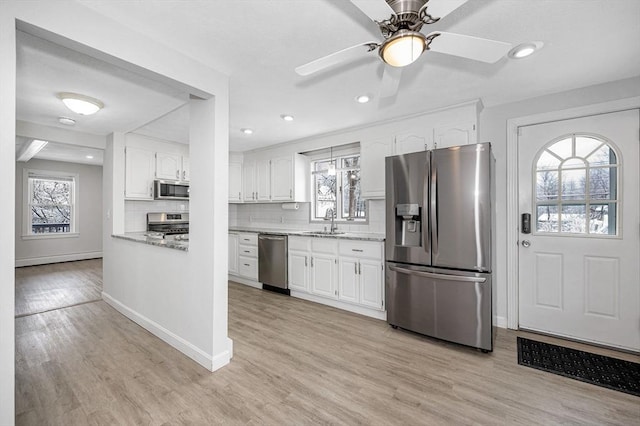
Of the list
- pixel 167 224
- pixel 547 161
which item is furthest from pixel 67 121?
pixel 547 161

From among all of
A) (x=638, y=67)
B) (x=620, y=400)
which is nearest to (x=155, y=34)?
(x=638, y=67)

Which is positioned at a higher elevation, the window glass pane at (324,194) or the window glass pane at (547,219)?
the window glass pane at (324,194)

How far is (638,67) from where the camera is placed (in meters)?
2.31

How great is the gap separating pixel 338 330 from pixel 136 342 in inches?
78.5

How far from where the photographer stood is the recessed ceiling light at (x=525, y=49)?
6.34ft

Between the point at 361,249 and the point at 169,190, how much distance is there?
314 centimetres

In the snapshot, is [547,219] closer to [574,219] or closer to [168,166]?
[574,219]

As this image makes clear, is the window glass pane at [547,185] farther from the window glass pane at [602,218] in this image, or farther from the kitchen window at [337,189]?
the kitchen window at [337,189]

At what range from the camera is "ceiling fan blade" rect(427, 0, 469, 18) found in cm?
124

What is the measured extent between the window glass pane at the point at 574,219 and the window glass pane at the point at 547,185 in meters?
0.17

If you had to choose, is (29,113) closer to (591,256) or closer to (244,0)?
(244,0)

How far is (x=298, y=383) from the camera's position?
2.05m

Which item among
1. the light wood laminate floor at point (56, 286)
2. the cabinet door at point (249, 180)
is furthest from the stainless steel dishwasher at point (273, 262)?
the light wood laminate floor at point (56, 286)

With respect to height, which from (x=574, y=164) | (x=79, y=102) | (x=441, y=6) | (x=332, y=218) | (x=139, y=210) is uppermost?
(x=79, y=102)
